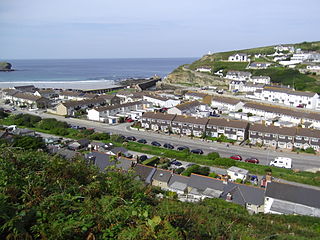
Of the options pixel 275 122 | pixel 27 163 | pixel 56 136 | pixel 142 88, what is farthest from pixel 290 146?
pixel 142 88

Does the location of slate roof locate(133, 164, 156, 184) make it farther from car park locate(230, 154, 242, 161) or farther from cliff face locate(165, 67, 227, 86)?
cliff face locate(165, 67, 227, 86)

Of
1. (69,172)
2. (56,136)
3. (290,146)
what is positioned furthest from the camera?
(56,136)

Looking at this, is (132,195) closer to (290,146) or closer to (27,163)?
(27,163)

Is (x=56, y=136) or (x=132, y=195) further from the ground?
(x=132, y=195)

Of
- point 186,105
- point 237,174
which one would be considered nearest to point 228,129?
point 186,105

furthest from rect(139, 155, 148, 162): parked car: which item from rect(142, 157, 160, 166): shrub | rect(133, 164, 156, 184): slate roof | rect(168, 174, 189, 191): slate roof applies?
rect(168, 174, 189, 191): slate roof

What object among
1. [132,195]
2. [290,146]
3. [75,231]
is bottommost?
[290,146]

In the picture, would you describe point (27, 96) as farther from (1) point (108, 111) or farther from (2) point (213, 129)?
(2) point (213, 129)
